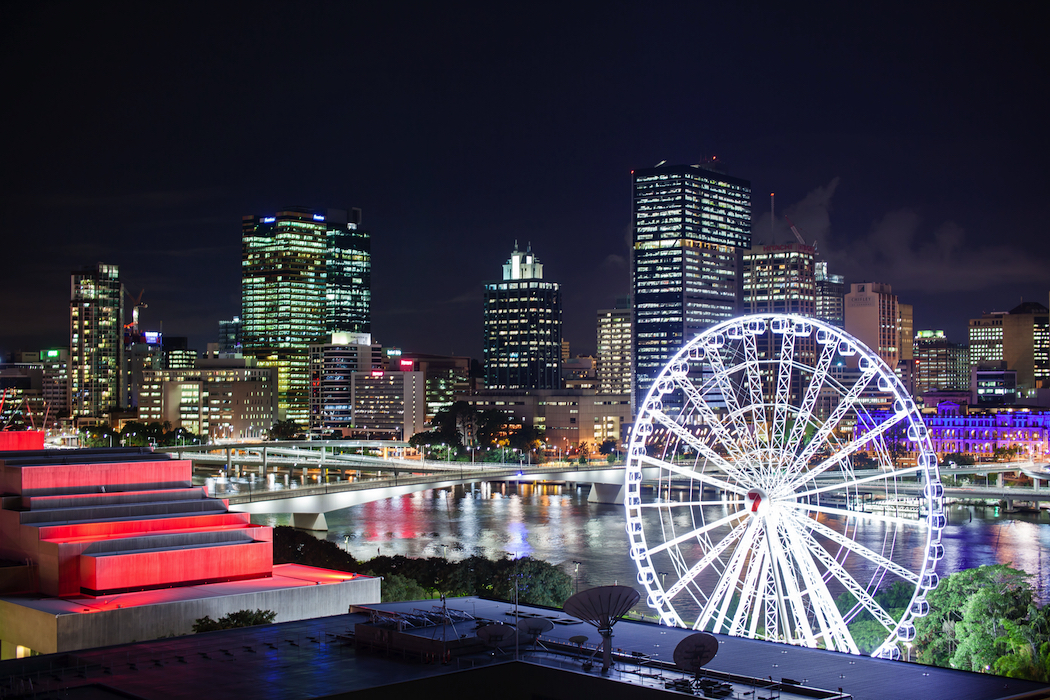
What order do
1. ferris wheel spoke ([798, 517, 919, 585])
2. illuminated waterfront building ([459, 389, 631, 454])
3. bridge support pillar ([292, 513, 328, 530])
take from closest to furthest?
1. ferris wheel spoke ([798, 517, 919, 585])
2. bridge support pillar ([292, 513, 328, 530])
3. illuminated waterfront building ([459, 389, 631, 454])

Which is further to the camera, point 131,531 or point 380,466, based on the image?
point 380,466

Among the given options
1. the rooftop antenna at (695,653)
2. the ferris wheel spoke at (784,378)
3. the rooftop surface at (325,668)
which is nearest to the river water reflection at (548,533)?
the ferris wheel spoke at (784,378)

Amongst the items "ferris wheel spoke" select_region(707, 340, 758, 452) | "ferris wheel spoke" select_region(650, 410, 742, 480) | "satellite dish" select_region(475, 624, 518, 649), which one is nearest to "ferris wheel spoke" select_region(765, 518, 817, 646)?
"ferris wheel spoke" select_region(650, 410, 742, 480)

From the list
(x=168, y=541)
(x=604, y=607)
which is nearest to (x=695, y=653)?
(x=604, y=607)

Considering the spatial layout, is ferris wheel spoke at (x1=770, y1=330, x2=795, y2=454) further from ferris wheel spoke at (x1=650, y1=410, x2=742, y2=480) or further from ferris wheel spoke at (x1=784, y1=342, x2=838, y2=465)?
ferris wheel spoke at (x1=650, y1=410, x2=742, y2=480)

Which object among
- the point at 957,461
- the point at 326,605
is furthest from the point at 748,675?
the point at 957,461

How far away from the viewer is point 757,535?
31469 mm

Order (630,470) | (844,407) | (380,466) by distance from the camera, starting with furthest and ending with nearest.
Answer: (380,466)
(630,470)
(844,407)

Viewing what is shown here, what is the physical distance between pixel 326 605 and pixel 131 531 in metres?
8.14

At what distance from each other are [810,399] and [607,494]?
78.9 metres

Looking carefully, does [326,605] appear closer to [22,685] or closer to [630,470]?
[630,470]

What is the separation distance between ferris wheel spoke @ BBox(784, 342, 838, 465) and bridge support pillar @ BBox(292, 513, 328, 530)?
56993mm

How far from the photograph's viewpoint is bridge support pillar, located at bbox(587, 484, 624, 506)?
4351 inches

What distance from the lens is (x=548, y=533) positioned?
83.1 metres
